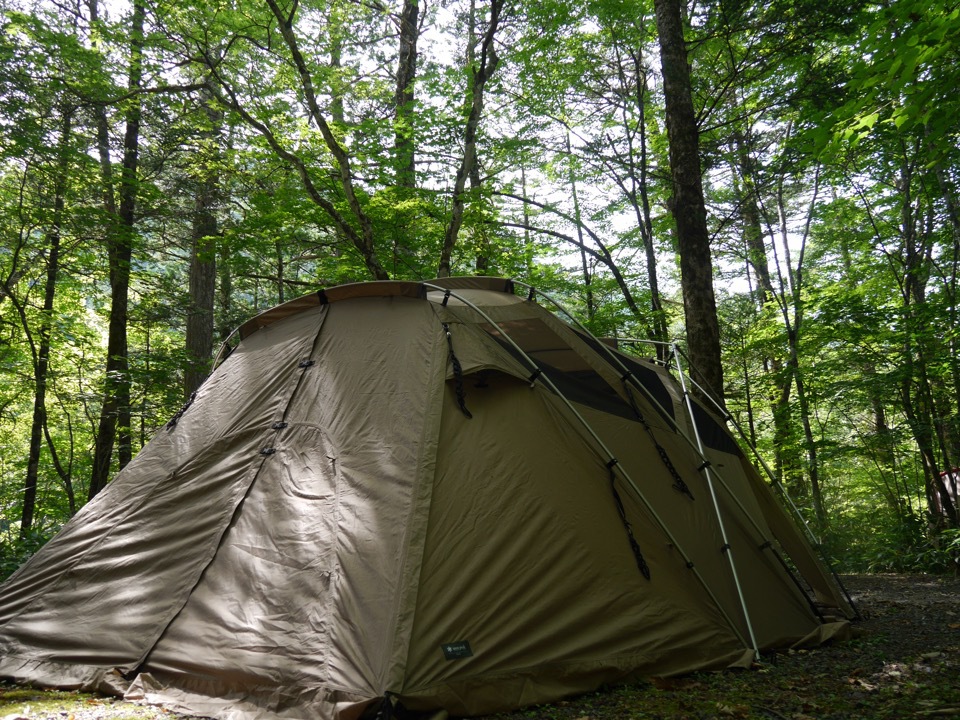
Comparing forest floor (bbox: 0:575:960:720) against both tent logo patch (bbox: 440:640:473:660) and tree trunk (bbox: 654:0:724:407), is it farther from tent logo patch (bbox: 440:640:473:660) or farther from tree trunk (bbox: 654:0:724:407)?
tree trunk (bbox: 654:0:724:407)

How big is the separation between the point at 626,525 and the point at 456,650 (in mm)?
1362

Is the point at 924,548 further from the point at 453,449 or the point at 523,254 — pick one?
the point at 453,449

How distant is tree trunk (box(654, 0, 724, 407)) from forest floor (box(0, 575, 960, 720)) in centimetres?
328

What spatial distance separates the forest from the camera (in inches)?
334

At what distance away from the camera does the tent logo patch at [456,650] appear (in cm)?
320

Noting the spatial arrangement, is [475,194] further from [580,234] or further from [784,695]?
[784,695]

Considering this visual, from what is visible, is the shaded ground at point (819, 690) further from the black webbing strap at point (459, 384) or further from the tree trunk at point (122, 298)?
the tree trunk at point (122, 298)

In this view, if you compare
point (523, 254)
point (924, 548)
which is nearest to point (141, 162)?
point (523, 254)

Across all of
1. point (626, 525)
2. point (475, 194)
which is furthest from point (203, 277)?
point (626, 525)

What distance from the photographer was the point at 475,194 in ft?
31.7

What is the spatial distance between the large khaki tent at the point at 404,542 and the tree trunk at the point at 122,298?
5925 mm

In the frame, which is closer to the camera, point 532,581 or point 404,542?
point 404,542

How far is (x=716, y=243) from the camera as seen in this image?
16.0 m

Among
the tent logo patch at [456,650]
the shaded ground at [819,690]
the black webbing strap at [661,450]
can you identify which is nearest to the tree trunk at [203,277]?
the black webbing strap at [661,450]
